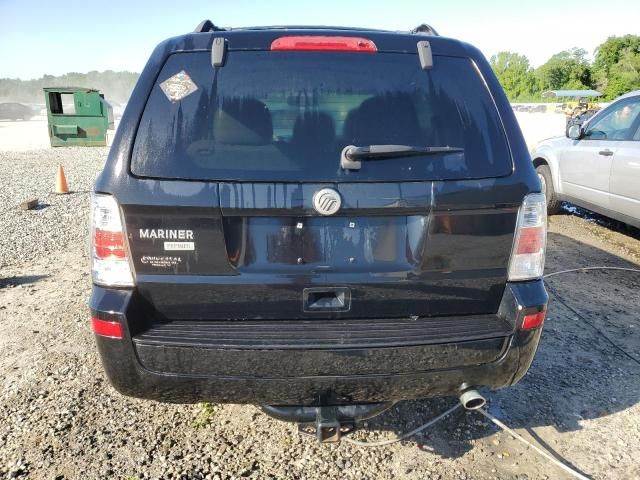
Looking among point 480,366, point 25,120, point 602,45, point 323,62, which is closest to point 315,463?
point 480,366

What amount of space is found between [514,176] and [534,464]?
1541 mm

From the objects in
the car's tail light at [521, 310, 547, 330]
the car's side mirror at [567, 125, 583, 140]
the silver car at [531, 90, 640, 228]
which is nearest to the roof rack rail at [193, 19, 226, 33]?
the car's tail light at [521, 310, 547, 330]

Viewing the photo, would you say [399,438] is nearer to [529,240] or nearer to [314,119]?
[529,240]

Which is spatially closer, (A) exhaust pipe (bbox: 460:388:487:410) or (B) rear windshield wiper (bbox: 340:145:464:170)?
(B) rear windshield wiper (bbox: 340:145:464:170)

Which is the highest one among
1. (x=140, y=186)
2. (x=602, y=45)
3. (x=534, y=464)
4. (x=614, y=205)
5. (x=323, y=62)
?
(x=602, y=45)

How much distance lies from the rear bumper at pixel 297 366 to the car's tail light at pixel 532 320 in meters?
0.03

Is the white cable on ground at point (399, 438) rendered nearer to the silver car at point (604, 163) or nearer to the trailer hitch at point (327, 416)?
the trailer hitch at point (327, 416)

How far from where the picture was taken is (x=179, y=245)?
80.7 inches

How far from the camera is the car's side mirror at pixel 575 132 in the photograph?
22.0ft

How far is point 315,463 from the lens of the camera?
258 cm

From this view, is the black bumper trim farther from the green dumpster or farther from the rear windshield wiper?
the green dumpster

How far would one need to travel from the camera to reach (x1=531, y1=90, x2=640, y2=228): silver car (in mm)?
5859

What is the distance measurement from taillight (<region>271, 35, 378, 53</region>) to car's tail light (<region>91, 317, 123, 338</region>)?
1360mm

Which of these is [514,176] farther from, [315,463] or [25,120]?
[25,120]
